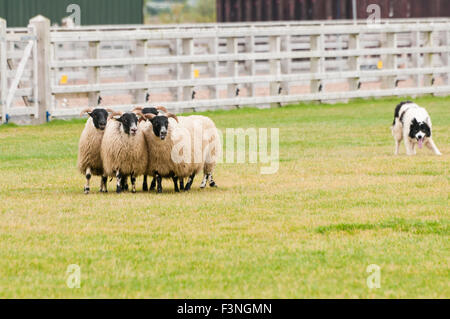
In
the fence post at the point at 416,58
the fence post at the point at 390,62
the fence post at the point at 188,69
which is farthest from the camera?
the fence post at the point at 416,58

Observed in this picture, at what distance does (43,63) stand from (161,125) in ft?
28.4

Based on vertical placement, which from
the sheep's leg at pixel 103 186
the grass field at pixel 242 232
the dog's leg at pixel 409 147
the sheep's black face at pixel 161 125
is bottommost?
the grass field at pixel 242 232

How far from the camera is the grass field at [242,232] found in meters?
6.71

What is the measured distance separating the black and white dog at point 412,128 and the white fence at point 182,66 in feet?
22.0

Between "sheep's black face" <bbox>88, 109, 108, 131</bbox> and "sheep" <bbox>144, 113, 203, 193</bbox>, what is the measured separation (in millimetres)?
454

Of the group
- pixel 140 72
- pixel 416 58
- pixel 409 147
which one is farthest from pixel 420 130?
pixel 416 58

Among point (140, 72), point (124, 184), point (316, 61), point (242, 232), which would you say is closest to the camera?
point (242, 232)

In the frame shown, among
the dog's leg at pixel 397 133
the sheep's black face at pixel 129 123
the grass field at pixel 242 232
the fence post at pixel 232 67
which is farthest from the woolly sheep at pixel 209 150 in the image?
the fence post at pixel 232 67

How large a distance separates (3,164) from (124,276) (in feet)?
23.9

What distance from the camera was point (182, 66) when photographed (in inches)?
885

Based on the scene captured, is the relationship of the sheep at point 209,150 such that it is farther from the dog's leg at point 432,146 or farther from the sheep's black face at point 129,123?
the dog's leg at point 432,146

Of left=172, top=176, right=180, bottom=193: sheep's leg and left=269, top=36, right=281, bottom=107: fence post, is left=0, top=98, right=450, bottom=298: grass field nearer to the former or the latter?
left=172, top=176, right=180, bottom=193: sheep's leg

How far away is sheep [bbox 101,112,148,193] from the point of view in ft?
35.9

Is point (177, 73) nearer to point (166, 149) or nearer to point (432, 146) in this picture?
point (432, 146)
